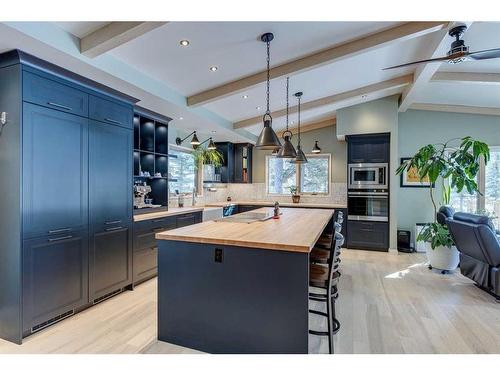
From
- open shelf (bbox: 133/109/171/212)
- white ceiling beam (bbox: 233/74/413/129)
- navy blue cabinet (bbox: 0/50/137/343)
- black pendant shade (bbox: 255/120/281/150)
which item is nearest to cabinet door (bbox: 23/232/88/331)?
navy blue cabinet (bbox: 0/50/137/343)

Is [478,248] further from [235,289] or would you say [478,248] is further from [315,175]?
[315,175]

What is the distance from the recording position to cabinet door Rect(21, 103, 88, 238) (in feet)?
8.05

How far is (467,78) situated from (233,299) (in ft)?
15.7

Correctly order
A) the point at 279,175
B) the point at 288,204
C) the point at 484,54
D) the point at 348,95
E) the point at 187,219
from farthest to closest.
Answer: the point at 279,175 < the point at 288,204 < the point at 348,95 < the point at 187,219 < the point at 484,54

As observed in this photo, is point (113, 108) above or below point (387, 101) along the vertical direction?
below

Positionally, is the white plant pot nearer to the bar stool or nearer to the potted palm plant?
the potted palm plant

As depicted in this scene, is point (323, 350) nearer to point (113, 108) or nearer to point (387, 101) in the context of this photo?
point (113, 108)

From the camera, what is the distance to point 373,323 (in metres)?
2.80

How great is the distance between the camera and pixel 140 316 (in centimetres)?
293

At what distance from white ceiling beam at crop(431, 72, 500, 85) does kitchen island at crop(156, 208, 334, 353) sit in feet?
12.3

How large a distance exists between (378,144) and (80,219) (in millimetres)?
5463

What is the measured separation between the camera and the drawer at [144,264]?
147 inches

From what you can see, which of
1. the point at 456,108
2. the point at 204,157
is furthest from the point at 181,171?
the point at 456,108
